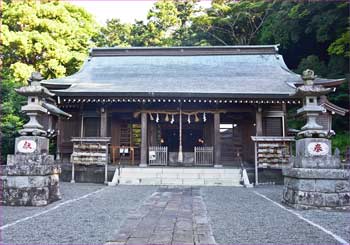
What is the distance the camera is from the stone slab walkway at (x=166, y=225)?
12.6 ft

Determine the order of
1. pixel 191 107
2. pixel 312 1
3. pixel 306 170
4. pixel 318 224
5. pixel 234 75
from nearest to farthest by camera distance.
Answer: pixel 318 224
pixel 306 170
pixel 191 107
pixel 234 75
pixel 312 1

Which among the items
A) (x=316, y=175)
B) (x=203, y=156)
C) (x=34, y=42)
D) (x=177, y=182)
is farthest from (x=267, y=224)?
(x=34, y=42)

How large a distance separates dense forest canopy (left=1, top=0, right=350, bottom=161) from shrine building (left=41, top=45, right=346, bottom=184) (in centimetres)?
407

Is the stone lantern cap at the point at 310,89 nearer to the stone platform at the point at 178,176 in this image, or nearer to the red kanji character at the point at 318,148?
the red kanji character at the point at 318,148

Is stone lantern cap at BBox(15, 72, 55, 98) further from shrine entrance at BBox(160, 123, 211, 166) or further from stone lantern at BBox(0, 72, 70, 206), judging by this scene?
shrine entrance at BBox(160, 123, 211, 166)

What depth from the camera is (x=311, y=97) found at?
7.13m

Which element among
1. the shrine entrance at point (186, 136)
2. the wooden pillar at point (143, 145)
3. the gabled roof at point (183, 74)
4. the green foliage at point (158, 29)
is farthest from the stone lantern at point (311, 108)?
the green foliage at point (158, 29)

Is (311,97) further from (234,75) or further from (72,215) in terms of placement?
(234,75)

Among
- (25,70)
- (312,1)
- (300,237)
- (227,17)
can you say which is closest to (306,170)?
(300,237)

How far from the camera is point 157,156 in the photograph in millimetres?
13336

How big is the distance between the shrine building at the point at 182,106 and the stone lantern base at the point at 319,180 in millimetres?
5141

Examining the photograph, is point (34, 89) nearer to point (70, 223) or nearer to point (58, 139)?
point (70, 223)

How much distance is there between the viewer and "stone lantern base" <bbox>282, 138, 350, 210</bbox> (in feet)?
20.4

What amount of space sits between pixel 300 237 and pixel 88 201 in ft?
17.0
